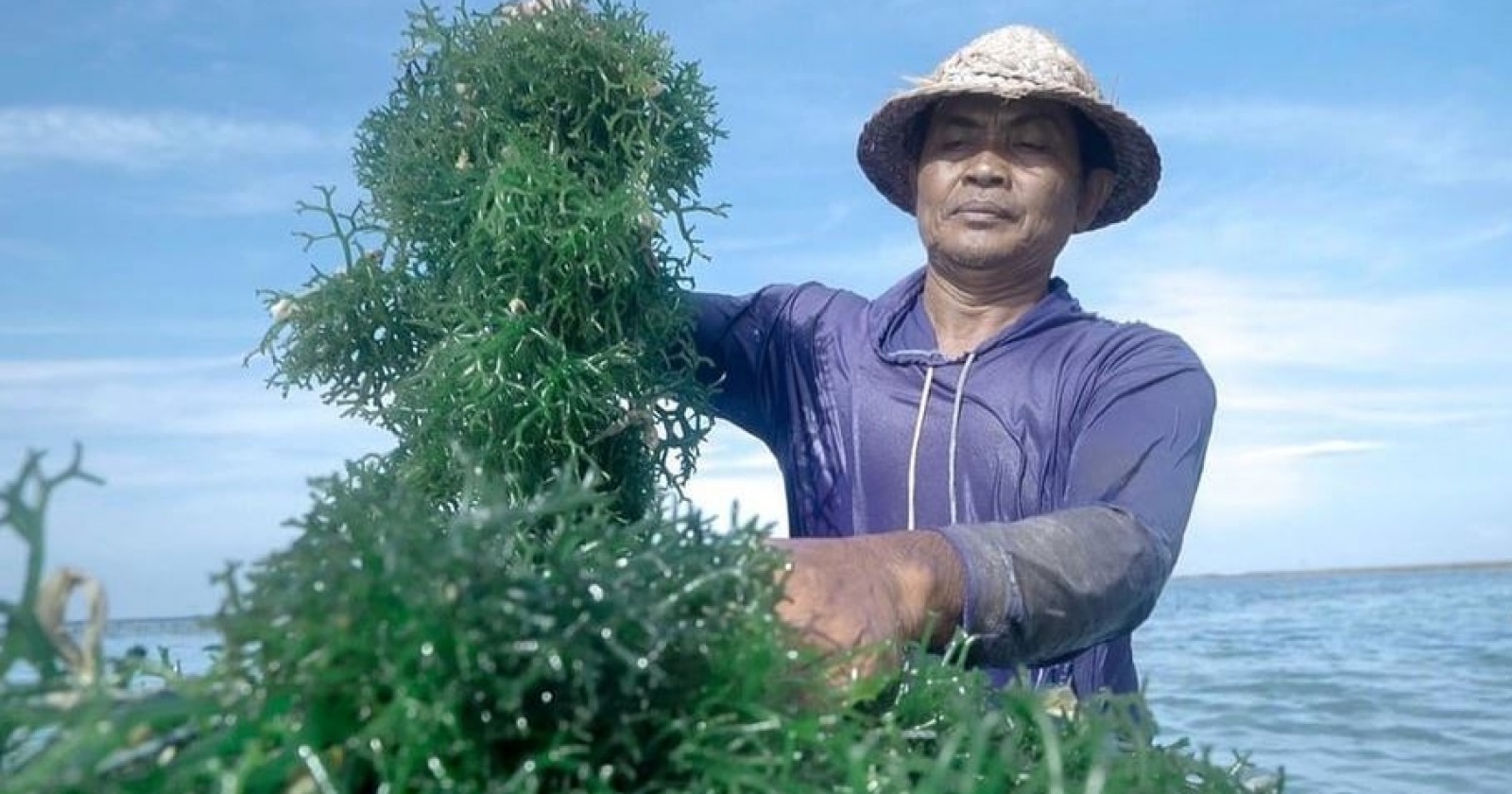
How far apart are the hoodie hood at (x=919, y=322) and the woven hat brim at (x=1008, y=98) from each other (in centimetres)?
34

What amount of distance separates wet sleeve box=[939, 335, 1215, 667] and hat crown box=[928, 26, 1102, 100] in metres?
0.73

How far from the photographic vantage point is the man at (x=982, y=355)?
2.41 metres

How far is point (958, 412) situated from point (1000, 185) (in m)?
0.47

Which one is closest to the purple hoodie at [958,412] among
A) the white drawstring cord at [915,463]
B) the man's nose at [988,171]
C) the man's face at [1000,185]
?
the white drawstring cord at [915,463]

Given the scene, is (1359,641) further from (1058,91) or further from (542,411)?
(542,411)

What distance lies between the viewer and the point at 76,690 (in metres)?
0.74

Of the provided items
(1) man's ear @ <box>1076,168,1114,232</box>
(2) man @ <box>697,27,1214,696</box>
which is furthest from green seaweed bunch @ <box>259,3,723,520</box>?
(1) man's ear @ <box>1076,168,1114,232</box>

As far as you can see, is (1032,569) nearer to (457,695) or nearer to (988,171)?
(457,695)

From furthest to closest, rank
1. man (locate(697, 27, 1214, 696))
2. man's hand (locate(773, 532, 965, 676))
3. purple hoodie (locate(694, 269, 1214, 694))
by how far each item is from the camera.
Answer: man (locate(697, 27, 1214, 696)) < purple hoodie (locate(694, 269, 1214, 694)) < man's hand (locate(773, 532, 965, 676))

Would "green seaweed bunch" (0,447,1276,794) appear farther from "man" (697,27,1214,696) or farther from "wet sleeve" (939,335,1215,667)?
"man" (697,27,1214,696)

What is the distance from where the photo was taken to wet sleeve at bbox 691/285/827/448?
8.95 ft

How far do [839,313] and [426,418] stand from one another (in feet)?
4.00

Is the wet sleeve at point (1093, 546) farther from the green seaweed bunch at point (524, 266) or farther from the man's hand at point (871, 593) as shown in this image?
the green seaweed bunch at point (524, 266)

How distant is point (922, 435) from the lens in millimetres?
2623
